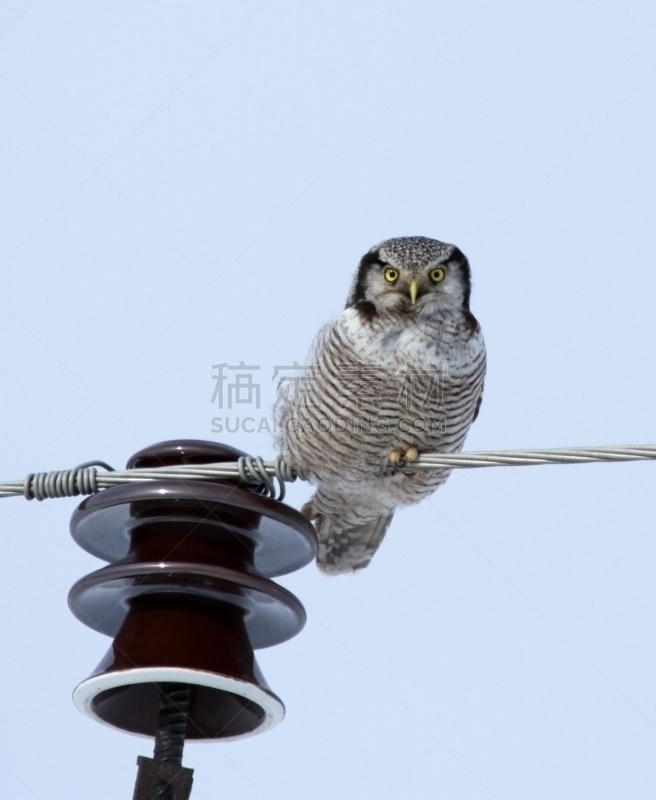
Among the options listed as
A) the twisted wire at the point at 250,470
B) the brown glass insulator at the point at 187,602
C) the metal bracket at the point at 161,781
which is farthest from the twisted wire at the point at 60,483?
the metal bracket at the point at 161,781

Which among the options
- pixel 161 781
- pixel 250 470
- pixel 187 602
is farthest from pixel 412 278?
pixel 161 781

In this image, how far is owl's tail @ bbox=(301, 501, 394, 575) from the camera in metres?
6.44

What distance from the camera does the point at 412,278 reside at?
522cm

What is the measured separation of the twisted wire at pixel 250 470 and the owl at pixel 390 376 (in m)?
1.14

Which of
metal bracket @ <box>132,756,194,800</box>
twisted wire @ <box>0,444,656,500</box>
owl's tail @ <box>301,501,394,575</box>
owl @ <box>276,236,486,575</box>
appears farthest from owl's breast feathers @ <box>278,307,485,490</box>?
metal bracket @ <box>132,756,194,800</box>

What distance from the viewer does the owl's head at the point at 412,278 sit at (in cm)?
523

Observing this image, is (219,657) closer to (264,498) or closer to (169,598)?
(169,598)

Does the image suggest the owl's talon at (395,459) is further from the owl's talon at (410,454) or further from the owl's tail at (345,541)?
the owl's tail at (345,541)

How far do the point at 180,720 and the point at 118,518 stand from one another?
2.20 ft

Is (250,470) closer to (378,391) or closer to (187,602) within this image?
(187,602)

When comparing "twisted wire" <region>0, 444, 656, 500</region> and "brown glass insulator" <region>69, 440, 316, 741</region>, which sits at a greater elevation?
"twisted wire" <region>0, 444, 656, 500</region>

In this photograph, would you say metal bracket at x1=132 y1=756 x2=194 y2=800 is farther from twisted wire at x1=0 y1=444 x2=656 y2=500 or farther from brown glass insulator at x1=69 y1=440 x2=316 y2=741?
twisted wire at x1=0 y1=444 x2=656 y2=500

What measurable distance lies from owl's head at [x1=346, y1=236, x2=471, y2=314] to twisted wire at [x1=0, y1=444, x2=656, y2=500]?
1.40 m

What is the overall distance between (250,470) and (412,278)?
1858 millimetres
